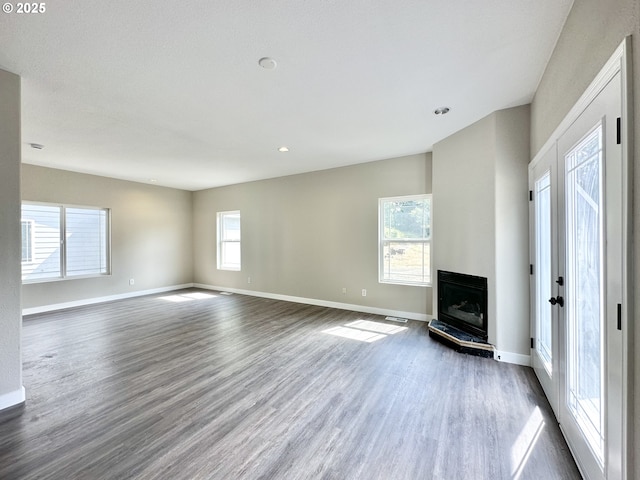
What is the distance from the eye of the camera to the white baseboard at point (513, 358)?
283cm

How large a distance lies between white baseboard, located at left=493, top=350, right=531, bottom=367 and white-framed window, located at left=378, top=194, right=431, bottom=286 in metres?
1.55

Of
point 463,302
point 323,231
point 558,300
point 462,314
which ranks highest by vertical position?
point 323,231

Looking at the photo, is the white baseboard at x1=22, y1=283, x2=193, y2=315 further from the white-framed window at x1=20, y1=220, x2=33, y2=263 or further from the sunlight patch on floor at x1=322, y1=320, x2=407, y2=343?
the sunlight patch on floor at x1=322, y1=320, x2=407, y2=343

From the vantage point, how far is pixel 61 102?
8.80ft

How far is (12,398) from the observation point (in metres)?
2.17

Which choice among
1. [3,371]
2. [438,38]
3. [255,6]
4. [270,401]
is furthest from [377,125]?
[3,371]

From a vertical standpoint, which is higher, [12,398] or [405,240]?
[405,240]

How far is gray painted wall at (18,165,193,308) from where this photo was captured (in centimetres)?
508

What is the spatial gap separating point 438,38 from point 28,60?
306cm

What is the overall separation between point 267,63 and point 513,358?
12.3 ft

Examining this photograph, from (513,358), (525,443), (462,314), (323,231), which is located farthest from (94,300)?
(513,358)

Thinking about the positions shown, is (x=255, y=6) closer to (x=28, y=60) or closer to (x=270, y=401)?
(x=28, y=60)

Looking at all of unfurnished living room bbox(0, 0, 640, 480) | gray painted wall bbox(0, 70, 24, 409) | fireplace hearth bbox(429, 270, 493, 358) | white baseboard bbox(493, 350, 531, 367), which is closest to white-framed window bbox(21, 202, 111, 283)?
unfurnished living room bbox(0, 0, 640, 480)

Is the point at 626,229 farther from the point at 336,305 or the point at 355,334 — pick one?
the point at 336,305
